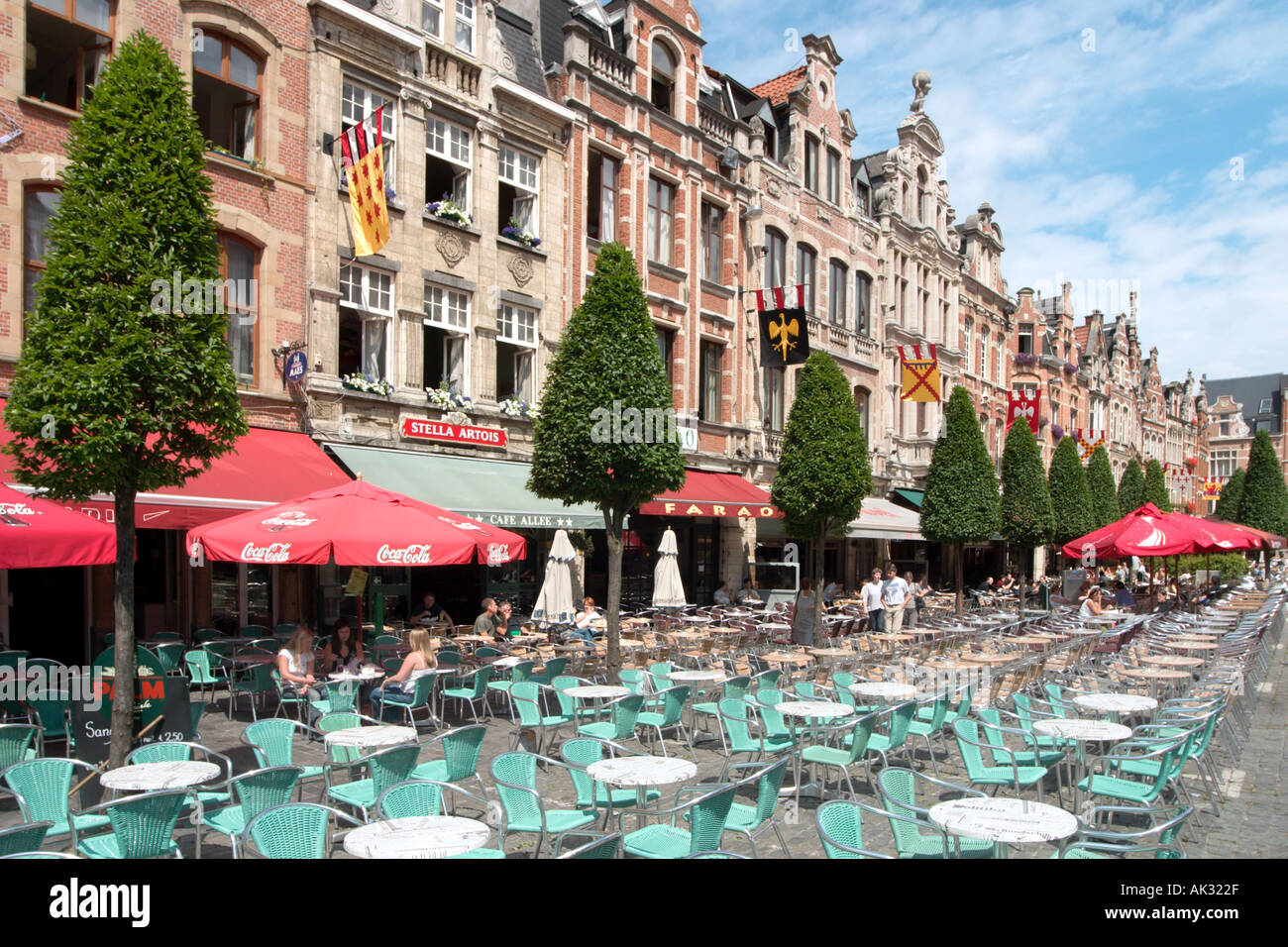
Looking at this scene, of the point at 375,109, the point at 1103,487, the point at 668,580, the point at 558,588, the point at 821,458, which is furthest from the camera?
the point at 1103,487

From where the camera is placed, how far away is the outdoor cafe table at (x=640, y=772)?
5.30 m

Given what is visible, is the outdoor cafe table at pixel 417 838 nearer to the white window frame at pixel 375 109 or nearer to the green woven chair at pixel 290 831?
the green woven chair at pixel 290 831

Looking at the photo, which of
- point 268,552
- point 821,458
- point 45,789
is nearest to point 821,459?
point 821,458

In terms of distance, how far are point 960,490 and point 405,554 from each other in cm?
1498

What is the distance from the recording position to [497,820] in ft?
16.9

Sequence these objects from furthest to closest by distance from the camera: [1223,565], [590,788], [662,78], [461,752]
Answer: [1223,565], [662,78], [461,752], [590,788]

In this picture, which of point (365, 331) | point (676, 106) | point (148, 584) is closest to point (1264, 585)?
point (676, 106)

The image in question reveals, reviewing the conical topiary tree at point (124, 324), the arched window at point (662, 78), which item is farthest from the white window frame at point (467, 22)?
the conical topiary tree at point (124, 324)

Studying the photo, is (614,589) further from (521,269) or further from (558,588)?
(521,269)

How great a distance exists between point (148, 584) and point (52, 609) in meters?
1.18

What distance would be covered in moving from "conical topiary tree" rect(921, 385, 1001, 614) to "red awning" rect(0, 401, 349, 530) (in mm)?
13142

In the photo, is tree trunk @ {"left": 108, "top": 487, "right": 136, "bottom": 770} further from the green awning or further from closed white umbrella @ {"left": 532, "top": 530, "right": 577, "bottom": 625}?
closed white umbrella @ {"left": 532, "top": 530, "right": 577, "bottom": 625}

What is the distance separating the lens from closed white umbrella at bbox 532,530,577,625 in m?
13.2

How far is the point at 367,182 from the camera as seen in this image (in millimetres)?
13688
